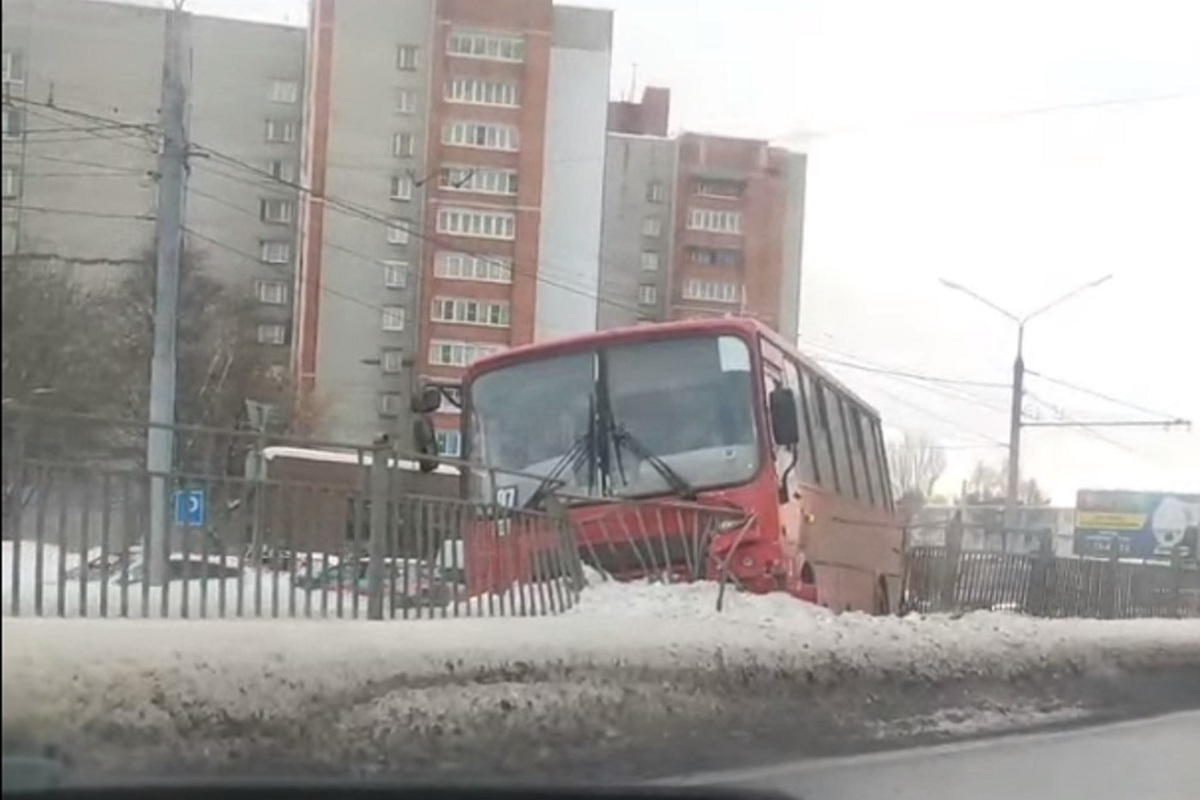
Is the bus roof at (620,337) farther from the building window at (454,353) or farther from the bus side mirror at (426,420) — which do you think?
the bus side mirror at (426,420)

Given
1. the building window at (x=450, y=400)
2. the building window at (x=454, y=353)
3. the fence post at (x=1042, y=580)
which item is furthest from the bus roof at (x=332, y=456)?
the fence post at (x=1042, y=580)

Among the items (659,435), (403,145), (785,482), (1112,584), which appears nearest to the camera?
(403,145)

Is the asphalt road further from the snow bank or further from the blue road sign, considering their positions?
the blue road sign

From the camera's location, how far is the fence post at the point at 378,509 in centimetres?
967

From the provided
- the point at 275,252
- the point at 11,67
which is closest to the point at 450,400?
the point at 275,252

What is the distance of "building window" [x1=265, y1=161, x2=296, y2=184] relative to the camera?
32.6 ft

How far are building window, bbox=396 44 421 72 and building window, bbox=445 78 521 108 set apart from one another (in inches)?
8.8

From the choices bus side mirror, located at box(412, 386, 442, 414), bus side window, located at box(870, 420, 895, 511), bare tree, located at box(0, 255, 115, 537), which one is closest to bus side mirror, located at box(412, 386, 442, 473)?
bus side mirror, located at box(412, 386, 442, 414)

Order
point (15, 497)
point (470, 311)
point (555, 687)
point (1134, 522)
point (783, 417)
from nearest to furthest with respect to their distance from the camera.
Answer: point (15, 497), point (555, 687), point (470, 311), point (783, 417), point (1134, 522)

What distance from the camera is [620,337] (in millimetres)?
11352

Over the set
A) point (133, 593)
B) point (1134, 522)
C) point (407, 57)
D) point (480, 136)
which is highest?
point (407, 57)

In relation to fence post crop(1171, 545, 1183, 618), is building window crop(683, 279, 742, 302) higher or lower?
higher

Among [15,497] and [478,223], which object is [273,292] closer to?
[478,223]

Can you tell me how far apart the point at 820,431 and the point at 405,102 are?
12.6 ft
